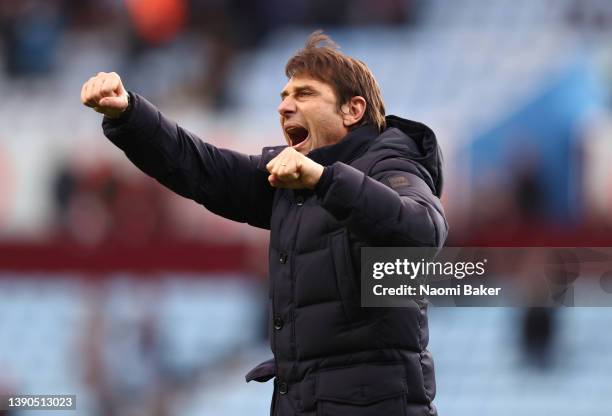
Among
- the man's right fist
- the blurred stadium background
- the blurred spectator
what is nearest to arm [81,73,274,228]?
the man's right fist

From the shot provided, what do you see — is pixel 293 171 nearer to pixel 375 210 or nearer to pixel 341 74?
pixel 375 210

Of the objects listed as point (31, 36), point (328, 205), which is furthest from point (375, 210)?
point (31, 36)

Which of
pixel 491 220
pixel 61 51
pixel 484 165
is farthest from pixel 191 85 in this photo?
pixel 491 220

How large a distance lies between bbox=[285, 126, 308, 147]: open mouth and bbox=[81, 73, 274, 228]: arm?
14cm

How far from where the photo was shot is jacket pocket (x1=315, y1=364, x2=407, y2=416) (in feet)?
10.5

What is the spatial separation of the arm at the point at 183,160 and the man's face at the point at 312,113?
0.20 metres

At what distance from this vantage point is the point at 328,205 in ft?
10.2

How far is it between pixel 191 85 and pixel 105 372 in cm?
416

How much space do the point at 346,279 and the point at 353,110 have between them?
0.57 m

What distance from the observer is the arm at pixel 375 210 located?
3.08m

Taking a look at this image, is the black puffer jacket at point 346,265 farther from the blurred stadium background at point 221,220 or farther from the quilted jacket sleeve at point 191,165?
the blurred stadium background at point 221,220

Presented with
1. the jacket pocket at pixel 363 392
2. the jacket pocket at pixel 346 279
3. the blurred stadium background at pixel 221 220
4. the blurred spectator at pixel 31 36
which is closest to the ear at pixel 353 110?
the jacket pocket at pixel 346 279

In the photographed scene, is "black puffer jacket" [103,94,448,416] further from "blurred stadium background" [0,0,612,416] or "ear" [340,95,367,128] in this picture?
"blurred stadium background" [0,0,612,416]

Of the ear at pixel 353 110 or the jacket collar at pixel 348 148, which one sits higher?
the ear at pixel 353 110
